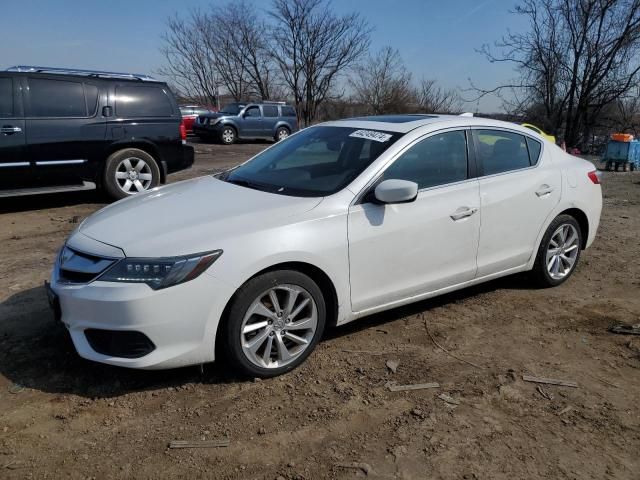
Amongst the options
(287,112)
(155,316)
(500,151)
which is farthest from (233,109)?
(155,316)

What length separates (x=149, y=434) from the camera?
2.67m

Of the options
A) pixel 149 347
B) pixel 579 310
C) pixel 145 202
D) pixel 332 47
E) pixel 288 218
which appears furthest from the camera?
pixel 332 47

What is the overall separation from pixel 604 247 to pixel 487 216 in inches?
117

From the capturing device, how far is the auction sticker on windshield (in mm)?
3764

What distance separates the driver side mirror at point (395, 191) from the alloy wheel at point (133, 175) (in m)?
5.65

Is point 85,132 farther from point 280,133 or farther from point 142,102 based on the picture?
point 280,133

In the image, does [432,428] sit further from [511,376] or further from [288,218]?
[288,218]

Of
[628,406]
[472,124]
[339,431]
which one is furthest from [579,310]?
[339,431]

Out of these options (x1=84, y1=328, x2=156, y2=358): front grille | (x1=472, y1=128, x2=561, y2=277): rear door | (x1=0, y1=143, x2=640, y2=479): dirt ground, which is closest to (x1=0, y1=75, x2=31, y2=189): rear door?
(x1=0, y1=143, x2=640, y2=479): dirt ground

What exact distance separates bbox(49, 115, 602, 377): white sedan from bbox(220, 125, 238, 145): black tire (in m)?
17.3

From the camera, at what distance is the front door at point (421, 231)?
11.1 feet

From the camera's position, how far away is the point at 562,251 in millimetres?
4723

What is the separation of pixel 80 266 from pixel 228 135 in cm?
1899

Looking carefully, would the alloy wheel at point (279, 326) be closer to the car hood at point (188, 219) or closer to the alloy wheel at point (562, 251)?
the car hood at point (188, 219)
